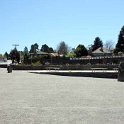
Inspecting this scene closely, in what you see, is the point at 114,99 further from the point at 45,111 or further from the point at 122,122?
the point at 122,122

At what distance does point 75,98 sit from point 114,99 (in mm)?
1470

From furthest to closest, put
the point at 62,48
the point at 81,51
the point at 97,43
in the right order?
1. the point at 62,48
2. the point at 97,43
3. the point at 81,51

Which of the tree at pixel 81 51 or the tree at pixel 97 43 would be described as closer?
the tree at pixel 81 51

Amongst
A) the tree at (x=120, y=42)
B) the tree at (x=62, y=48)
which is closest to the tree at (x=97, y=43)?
the tree at (x=62, y=48)

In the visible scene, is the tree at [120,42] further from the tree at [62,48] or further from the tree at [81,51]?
the tree at [62,48]

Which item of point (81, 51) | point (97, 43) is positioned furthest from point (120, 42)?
point (97, 43)

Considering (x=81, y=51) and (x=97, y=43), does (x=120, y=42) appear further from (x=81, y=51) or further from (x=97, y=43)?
(x=97, y=43)

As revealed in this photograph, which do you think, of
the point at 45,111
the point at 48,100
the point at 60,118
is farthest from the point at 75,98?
the point at 60,118

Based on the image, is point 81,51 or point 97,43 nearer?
point 81,51

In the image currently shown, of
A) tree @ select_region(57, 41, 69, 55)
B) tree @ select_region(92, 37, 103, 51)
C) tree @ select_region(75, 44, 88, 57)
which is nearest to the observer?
tree @ select_region(75, 44, 88, 57)

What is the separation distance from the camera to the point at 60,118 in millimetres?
11625

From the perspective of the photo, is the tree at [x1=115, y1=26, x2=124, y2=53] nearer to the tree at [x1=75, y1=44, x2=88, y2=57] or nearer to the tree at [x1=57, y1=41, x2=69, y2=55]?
the tree at [x1=75, y1=44, x2=88, y2=57]

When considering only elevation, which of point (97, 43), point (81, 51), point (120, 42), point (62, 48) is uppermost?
point (97, 43)

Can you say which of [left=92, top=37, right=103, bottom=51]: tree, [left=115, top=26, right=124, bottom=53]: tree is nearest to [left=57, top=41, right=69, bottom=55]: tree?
[left=92, top=37, right=103, bottom=51]: tree
